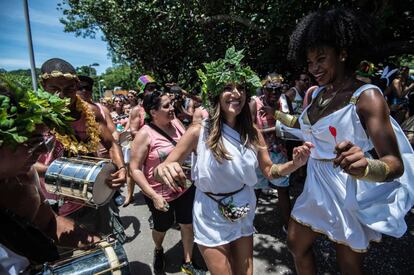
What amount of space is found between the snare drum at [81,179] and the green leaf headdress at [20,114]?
62cm

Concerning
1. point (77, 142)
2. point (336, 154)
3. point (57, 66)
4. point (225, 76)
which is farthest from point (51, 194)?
point (336, 154)

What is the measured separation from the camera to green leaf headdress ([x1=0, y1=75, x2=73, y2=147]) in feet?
4.03

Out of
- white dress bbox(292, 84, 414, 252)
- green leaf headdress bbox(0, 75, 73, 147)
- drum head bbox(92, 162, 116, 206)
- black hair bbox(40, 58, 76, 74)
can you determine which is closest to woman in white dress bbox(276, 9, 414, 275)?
white dress bbox(292, 84, 414, 252)

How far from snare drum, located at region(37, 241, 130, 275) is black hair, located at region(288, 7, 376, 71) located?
196 centimetres

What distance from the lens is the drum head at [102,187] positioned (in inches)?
82.9

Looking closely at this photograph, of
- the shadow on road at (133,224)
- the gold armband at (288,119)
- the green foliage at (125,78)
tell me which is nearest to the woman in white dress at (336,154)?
the gold armband at (288,119)

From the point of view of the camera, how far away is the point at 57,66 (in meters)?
2.55

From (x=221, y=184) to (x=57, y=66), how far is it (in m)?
1.81

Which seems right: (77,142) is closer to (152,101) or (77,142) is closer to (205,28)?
(152,101)

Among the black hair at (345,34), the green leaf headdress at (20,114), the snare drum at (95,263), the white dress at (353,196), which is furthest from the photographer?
the black hair at (345,34)

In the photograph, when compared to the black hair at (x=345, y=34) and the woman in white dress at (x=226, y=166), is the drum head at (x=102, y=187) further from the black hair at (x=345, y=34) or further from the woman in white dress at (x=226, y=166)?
the black hair at (x=345, y=34)

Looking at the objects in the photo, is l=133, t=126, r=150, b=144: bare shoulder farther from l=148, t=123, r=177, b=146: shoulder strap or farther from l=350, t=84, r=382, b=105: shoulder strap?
l=350, t=84, r=382, b=105: shoulder strap

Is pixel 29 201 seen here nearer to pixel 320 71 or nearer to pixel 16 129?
pixel 16 129

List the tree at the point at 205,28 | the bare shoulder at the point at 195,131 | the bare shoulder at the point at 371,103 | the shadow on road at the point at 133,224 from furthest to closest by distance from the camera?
the tree at the point at 205,28 < the shadow on road at the point at 133,224 < the bare shoulder at the point at 195,131 < the bare shoulder at the point at 371,103
